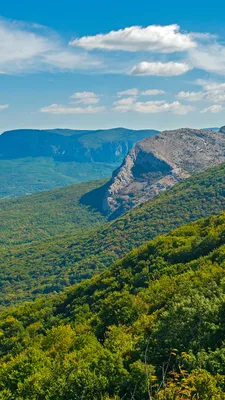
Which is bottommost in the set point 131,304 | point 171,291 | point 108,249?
point 108,249

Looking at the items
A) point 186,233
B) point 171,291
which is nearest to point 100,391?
point 171,291

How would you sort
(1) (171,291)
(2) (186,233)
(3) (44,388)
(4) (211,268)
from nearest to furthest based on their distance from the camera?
(3) (44,388), (1) (171,291), (4) (211,268), (2) (186,233)

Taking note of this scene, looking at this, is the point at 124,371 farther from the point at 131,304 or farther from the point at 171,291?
the point at 131,304

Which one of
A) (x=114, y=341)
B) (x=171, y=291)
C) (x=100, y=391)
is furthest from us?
(x=171, y=291)

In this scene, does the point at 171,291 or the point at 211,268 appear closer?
the point at 171,291

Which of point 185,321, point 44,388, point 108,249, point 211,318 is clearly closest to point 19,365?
point 44,388

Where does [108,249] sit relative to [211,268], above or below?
below

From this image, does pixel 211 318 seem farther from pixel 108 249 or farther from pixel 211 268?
pixel 108 249
